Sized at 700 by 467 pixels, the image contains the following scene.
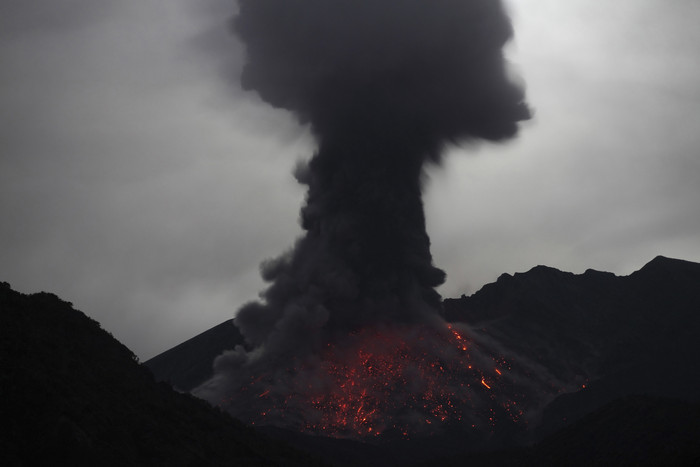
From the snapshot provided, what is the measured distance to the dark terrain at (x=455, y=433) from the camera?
1633 inches

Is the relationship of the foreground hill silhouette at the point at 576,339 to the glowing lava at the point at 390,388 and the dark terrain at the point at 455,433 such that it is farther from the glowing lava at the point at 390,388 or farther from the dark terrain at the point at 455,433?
the glowing lava at the point at 390,388

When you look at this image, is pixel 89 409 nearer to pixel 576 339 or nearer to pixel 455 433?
pixel 455 433

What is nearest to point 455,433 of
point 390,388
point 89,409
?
point 390,388

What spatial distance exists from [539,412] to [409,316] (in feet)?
82.9

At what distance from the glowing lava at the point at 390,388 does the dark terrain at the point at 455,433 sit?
6954mm

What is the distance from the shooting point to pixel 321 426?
109062mm

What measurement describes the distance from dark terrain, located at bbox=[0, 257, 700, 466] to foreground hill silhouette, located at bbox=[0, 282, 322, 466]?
10 centimetres

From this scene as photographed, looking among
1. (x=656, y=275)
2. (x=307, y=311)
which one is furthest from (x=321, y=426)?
(x=656, y=275)

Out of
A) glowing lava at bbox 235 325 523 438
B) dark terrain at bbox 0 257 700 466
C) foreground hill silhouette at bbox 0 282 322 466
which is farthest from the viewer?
glowing lava at bbox 235 325 523 438

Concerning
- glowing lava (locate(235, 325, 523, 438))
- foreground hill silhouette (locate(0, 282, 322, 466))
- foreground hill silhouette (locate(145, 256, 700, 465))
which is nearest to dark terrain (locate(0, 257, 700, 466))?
foreground hill silhouette (locate(0, 282, 322, 466))

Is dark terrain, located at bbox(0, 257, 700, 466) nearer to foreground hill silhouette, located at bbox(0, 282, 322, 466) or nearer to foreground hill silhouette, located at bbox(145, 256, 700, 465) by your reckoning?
foreground hill silhouette, located at bbox(0, 282, 322, 466)

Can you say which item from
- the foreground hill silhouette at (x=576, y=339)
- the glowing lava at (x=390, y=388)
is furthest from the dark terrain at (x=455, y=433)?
the glowing lava at (x=390, y=388)

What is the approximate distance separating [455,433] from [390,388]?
13.5 meters

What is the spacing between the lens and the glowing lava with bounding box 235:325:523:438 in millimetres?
111375
